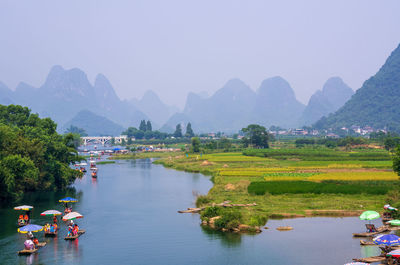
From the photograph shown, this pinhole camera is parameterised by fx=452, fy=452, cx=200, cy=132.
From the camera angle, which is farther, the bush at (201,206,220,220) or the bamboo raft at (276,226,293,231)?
the bush at (201,206,220,220)

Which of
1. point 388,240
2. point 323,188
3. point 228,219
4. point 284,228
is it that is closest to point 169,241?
point 228,219

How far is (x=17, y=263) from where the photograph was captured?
25891 mm

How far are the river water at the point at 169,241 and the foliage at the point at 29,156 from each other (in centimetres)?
298

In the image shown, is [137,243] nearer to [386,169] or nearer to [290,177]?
[290,177]

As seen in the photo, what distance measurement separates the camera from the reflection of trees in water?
98.4 ft

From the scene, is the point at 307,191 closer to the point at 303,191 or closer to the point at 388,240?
the point at 303,191

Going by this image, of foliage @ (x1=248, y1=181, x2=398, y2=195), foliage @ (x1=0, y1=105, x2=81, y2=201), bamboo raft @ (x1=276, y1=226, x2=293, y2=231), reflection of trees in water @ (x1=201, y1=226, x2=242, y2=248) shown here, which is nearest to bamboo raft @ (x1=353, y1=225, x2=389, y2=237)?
bamboo raft @ (x1=276, y1=226, x2=293, y2=231)

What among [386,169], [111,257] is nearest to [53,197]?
[111,257]

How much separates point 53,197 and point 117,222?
49.9ft

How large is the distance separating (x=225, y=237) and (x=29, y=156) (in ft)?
94.6

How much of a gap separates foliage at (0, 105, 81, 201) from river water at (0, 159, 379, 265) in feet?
9.78

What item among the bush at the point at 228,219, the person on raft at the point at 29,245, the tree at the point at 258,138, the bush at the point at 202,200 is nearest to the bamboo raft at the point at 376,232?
the bush at the point at 228,219

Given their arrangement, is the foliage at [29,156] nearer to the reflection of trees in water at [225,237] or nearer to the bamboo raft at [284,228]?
the reflection of trees in water at [225,237]

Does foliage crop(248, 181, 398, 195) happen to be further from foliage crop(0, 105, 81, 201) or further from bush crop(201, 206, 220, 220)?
foliage crop(0, 105, 81, 201)
